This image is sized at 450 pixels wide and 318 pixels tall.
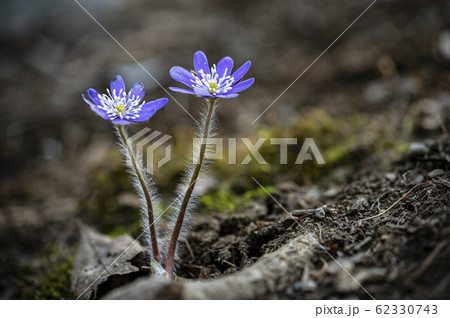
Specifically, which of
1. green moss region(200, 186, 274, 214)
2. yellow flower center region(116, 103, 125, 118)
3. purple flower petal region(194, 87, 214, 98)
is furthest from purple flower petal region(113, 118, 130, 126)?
green moss region(200, 186, 274, 214)

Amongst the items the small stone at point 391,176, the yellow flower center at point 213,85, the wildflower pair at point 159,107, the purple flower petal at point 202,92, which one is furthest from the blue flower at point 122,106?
the small stone at point 391,176

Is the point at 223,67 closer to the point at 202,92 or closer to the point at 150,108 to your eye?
the point at 202,92

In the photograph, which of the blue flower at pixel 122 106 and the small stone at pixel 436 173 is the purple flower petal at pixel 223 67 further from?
the small stone at pixel 436 173

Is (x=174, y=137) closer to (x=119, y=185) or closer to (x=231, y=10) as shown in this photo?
(x=119, y=185)

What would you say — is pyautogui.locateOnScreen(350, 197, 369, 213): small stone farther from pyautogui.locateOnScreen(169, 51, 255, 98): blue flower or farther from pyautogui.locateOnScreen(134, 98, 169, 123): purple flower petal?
pyautogui.locateOnScreen(134, 98, 169, 123): purple flower petal

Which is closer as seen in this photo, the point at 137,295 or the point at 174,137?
the point at 137,295

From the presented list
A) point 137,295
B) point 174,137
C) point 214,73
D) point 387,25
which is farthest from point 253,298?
point 387,25

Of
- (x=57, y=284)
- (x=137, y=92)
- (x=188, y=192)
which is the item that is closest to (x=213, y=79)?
(x=137, y=92)
